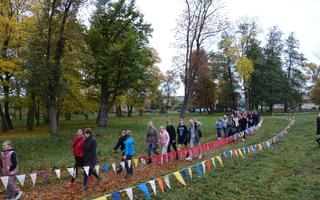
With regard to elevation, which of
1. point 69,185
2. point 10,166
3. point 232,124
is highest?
point 232,124

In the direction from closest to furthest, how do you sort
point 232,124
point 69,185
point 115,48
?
1. point 69,185
2. point 232,124
3. point 115,48

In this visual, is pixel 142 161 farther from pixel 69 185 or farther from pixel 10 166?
pixel 10 166

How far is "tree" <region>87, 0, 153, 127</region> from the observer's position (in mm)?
31391

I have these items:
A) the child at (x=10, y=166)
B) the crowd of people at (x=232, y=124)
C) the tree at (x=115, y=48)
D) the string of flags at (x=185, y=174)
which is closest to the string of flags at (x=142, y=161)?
the child at (x=10, y=166)

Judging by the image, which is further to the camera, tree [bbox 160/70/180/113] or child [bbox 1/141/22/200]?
tree [bbox 160/70/180/113]

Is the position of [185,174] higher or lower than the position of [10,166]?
lower

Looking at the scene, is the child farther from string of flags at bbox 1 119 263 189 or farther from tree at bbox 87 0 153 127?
tree at bbox 87 0 153 127

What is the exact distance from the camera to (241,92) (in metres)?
67.6

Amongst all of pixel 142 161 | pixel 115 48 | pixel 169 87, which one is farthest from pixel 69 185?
pixel 169 87

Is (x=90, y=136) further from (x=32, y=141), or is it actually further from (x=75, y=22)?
(x=75, y=22)

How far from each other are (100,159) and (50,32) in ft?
36.9

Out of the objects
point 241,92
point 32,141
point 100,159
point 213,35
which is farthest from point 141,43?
point 241,92

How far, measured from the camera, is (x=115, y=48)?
100ft

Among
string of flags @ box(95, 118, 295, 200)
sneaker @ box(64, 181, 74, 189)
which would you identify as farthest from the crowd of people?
sneaker @ box(64, 181, 74, 189)
